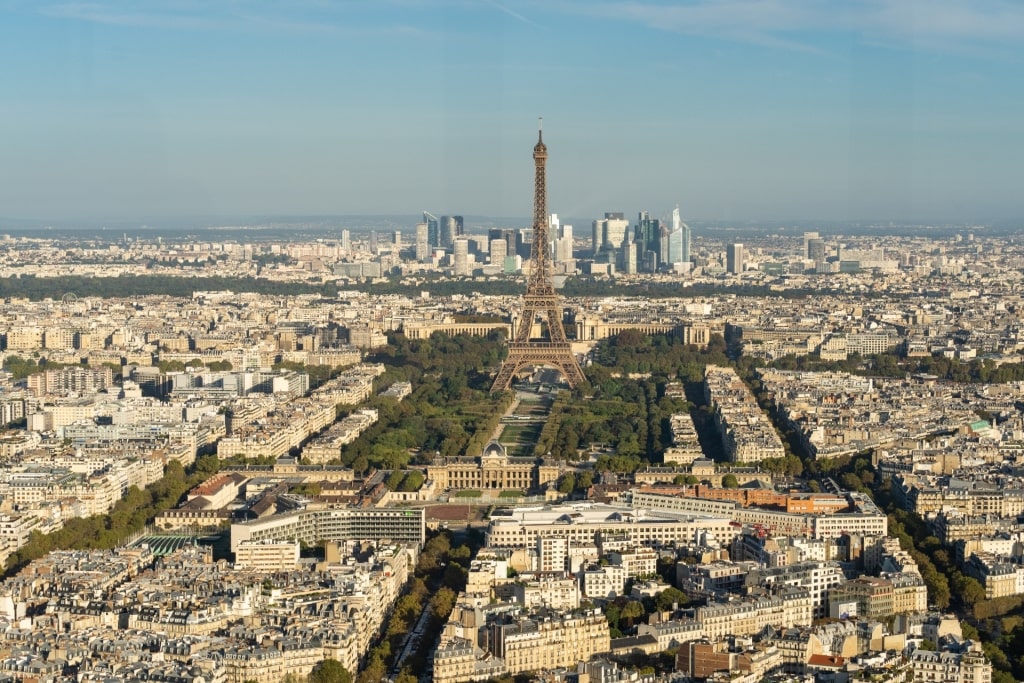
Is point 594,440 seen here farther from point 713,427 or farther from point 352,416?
point 352,416

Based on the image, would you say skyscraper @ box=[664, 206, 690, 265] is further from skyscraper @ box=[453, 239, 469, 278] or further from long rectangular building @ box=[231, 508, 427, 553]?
long rectangular building @ box=[231, 508, 427, 553]

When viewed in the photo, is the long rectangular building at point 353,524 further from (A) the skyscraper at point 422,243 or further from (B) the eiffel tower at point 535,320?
(A) the skyscraper at point 422,243

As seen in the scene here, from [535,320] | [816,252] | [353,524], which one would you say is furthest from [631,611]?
[816,252]

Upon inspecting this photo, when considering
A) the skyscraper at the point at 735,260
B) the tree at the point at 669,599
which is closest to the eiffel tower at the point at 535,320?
the tree at the point at 669,599

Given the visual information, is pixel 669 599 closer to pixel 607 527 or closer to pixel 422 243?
pixel 607 527

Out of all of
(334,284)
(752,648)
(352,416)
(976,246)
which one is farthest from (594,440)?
(976,246)

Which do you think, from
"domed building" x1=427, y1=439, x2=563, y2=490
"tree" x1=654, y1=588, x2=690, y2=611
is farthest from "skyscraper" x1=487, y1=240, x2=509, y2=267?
"tree" x1=654, y1=588, x2=690, y2=611
